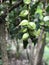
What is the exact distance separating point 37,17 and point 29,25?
32 millimetres

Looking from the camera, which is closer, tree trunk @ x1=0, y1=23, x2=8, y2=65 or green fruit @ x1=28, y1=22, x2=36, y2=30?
green fruit @ x1=28, y1=22, x2=36, y2=30

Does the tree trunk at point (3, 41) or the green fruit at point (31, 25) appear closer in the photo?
the green fruit at point (31, 25)

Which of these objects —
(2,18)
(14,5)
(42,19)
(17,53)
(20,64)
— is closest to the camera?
(42,19)

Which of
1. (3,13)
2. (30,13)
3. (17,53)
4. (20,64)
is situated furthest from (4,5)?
(17,53)

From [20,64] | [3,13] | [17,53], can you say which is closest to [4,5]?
[3,13]

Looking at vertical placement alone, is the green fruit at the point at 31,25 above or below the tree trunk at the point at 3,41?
above

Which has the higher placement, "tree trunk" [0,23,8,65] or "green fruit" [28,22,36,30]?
"green fruit" [28,22,36,30]

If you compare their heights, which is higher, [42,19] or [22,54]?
[42,19]

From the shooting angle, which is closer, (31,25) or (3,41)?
(31,25)

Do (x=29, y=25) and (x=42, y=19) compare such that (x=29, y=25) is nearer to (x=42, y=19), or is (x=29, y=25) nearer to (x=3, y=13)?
→ (x=42, y=19)

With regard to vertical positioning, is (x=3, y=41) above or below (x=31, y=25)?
below

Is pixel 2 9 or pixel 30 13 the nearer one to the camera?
pixel 30 13

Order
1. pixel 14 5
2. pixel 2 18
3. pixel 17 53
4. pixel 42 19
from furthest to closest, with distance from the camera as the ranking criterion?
pixel 17 53 → pixel 2 18 → pixel 14 5 → pixel 42 19

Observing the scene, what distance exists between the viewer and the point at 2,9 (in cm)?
90
